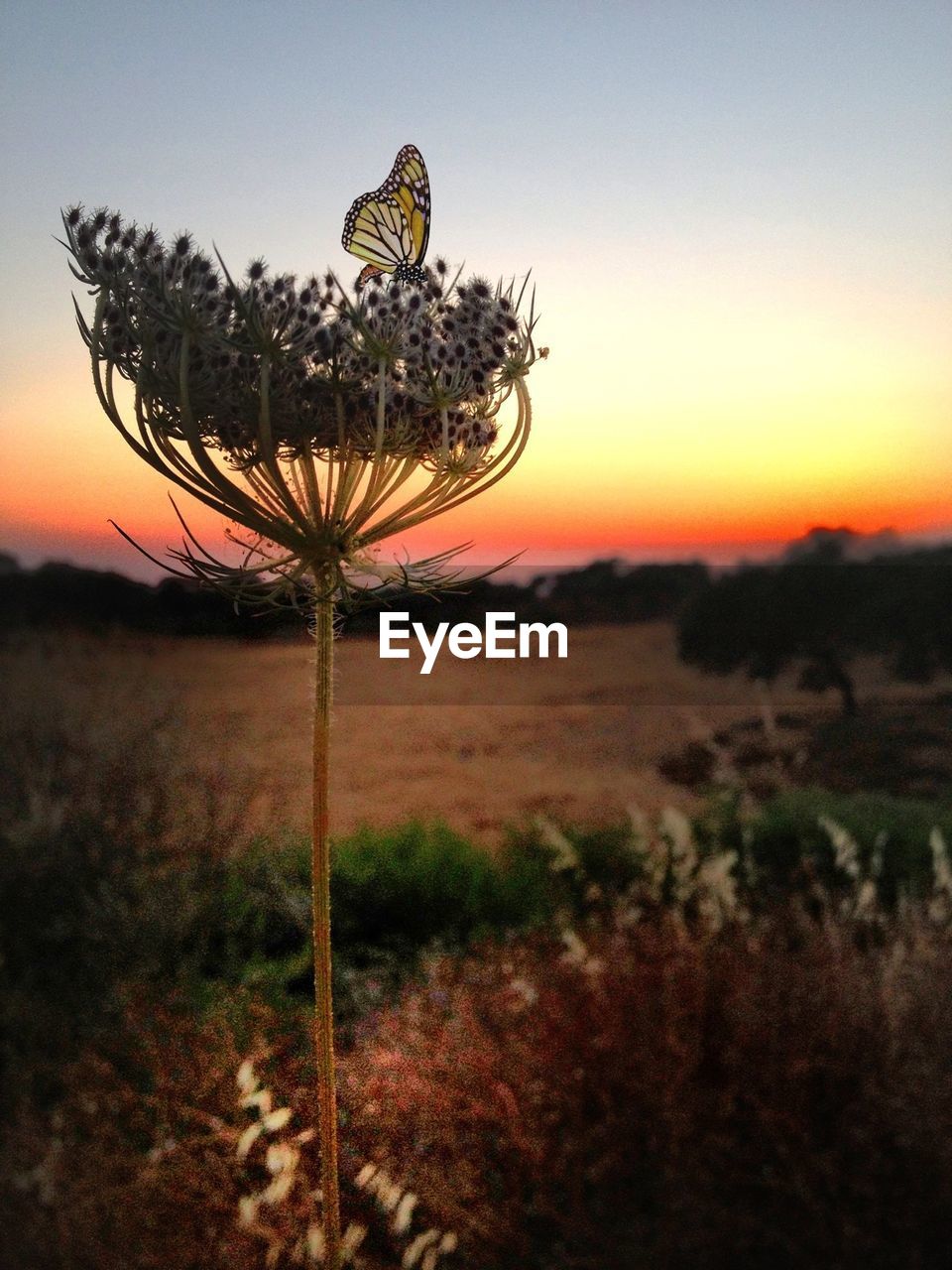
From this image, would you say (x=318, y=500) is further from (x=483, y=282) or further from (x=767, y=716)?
(x=767, y=716)

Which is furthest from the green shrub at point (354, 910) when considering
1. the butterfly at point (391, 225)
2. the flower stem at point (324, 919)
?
the butterfly at point (391, 225)

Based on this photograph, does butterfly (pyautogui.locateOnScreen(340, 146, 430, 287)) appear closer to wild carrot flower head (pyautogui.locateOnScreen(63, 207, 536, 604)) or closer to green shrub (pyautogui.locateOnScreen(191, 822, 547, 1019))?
wild carrot flower head (pyautogui.locateOnScreen(63, 207, 536, 604))

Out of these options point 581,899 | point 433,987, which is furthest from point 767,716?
point 433,987

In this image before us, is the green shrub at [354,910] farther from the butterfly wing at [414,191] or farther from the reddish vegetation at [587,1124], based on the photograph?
the butterfly wing at [414,191]

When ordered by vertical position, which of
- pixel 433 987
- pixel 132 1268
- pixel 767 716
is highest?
pixel 767 716

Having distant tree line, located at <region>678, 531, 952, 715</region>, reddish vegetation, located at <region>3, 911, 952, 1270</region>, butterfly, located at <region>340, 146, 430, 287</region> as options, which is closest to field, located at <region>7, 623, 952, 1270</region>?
reddish vegetation, located at <region>3, 911, 952, 1270</region>

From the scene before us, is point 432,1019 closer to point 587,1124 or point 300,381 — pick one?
point 587,1124
